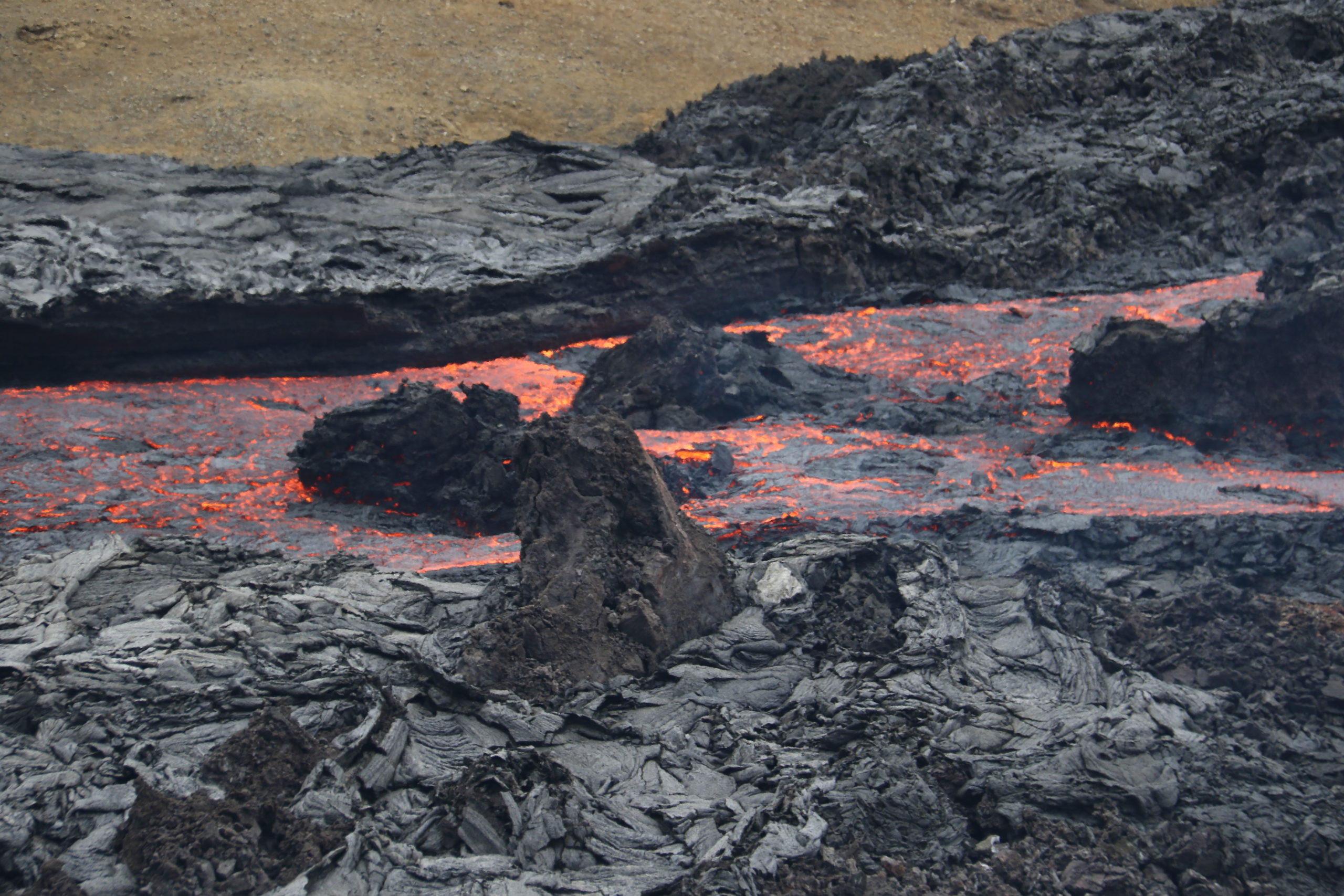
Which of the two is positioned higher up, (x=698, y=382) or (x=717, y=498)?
(x=698, y=382)

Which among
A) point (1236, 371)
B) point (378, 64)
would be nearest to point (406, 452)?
point (1236, 371)

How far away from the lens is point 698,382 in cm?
880

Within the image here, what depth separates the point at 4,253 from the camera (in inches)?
349

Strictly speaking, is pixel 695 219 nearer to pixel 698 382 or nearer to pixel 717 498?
pixel 698 382

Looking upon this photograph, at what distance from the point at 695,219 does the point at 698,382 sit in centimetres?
271

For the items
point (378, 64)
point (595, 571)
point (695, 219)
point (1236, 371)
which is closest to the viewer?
point (595, 571)

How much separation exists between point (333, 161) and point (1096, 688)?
1074 centimetres

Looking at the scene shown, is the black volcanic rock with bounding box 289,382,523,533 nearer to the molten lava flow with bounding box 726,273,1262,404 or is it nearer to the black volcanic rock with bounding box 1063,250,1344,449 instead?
the molten lava flow with bounding box 726,273,1262,404

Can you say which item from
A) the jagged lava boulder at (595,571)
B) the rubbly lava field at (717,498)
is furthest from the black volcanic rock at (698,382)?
the jagged lava boulder at (595,571)

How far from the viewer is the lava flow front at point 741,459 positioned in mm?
6402

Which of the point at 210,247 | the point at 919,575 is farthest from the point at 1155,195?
the point at 210,247

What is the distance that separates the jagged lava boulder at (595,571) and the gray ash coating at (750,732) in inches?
5.5

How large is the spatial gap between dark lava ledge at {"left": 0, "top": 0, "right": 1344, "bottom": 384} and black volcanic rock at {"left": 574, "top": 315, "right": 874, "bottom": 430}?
1.43 metres

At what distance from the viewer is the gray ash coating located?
3320 millimetres
